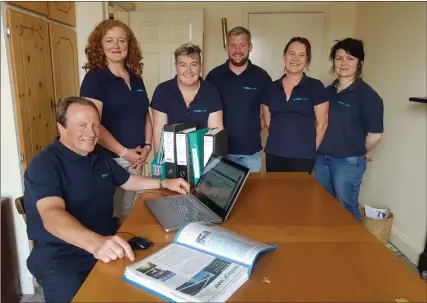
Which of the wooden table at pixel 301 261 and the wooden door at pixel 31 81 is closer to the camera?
the wooden table at pixel 301 261

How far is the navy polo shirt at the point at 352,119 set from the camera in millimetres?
2115

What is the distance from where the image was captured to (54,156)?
1.44m

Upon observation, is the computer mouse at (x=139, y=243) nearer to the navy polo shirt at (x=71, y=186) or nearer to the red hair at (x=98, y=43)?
the navy polo shirt at (x=71, y=186)

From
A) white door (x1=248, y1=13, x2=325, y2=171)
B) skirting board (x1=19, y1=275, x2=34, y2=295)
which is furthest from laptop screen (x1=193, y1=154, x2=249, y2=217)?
white door (x1=248, y1=13, x2=325, y2=171)

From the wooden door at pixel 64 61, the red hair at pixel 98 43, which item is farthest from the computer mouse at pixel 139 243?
the wooden door at pixel 64 61

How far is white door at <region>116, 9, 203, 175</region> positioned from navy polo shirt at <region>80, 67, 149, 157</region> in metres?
1.60

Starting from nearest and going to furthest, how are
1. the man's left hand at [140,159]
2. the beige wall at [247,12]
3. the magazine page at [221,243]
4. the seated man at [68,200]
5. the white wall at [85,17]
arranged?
the magazine page at [221,243] < the seated man at [68,200] < the man's left hand at [140,159] < the white wall at [85,17] < the beige wall at [247,12]

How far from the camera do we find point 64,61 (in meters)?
2.64

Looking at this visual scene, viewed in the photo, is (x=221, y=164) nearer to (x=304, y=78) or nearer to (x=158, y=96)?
(x=158, y=96)

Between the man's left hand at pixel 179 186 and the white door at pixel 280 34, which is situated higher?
the white door at pixel 280 34

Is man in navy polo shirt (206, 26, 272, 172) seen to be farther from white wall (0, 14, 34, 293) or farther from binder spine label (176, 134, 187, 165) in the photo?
white wall (0, 14, 34, 293)

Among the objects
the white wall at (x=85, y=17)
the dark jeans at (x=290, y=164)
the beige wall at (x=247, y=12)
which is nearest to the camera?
the dark jeans at (x=290, y=164)

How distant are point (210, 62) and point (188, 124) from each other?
91.1 inches

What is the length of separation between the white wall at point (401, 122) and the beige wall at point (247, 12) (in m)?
0.55
